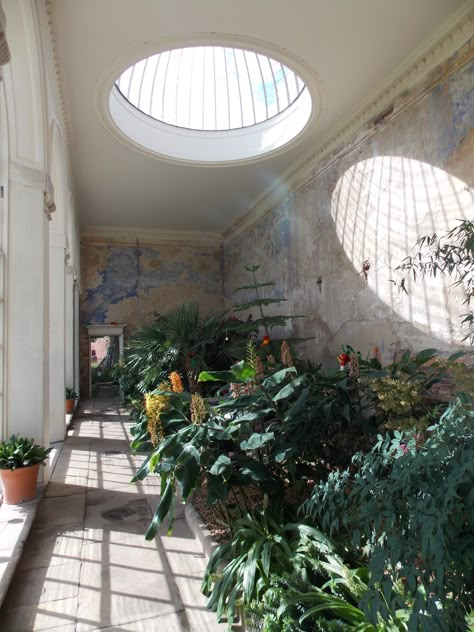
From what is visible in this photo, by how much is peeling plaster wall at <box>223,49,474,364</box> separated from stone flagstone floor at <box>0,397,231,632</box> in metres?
4.20

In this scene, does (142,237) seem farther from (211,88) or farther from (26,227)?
(26,227)

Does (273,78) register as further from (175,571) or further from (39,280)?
(175,571)

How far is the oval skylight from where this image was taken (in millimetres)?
8617

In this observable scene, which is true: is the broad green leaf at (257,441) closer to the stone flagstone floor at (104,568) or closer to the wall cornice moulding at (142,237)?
the stone flagstone floor at (104,568)

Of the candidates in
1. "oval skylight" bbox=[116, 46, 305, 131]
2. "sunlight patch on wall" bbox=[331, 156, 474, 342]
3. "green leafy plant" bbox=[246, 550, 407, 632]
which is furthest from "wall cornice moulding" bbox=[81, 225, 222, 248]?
"green leafy plant" bbox=[246, 550, 407, 632]

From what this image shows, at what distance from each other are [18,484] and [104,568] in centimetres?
161

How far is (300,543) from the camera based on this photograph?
8.87 feet

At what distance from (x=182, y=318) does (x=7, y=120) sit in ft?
14.2

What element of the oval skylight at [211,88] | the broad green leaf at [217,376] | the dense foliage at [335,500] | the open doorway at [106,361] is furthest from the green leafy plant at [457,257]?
the open doorway at [106,361]

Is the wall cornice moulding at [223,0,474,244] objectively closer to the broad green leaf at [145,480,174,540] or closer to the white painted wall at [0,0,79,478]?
the white painted wall at [0,0,79,478]

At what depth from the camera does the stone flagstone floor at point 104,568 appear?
2.57 meters

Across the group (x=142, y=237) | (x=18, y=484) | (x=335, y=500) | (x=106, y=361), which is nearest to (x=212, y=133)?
(x=142, y=237)

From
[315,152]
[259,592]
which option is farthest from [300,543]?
[315,152]

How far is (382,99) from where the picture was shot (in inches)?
263
